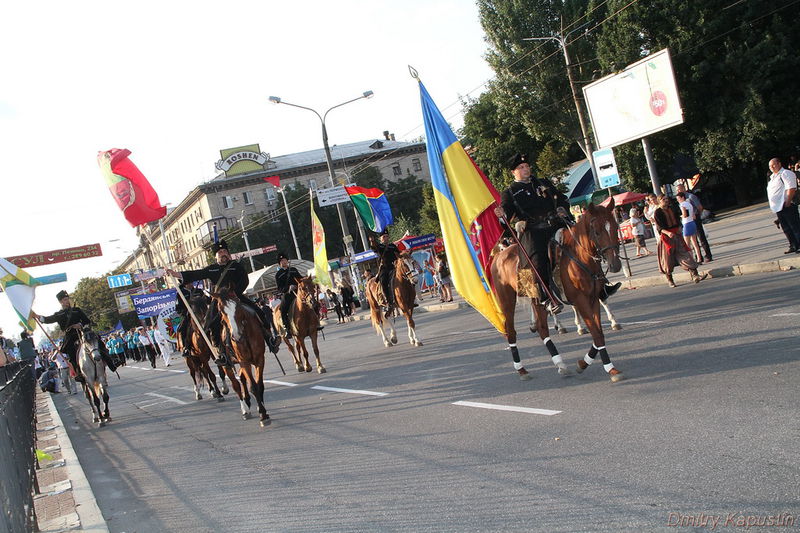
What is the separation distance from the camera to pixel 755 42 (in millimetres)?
36969

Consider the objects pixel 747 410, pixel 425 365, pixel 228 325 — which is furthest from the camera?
pixel 425 365

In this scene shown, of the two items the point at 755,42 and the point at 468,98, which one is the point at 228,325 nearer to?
the point at 755,42

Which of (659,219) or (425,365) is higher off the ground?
(659,219)

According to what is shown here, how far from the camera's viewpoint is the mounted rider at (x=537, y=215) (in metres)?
8.99

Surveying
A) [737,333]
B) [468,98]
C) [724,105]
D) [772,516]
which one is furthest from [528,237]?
[468,98]

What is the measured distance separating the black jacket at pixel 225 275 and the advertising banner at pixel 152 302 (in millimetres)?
23186

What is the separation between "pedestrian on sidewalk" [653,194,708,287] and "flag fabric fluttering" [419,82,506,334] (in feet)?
21.4

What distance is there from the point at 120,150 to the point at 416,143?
84628 mm

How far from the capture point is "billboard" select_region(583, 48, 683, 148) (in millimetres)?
21766

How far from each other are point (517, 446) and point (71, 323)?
1132cm

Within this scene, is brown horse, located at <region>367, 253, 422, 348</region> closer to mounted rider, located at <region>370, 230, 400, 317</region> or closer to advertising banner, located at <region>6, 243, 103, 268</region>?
mounted rider, located at <region>370, 230, 400, 317</region>

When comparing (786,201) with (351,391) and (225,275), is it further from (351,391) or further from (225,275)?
(225,275)

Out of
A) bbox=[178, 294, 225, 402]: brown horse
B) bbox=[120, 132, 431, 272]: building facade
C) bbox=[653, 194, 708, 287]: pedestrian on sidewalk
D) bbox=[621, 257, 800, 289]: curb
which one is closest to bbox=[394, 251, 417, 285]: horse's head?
bbox=[178, 294, 225, 402]: brown horse

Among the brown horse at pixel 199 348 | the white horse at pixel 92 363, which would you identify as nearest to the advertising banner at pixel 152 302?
the white horse at pixel 92 363
